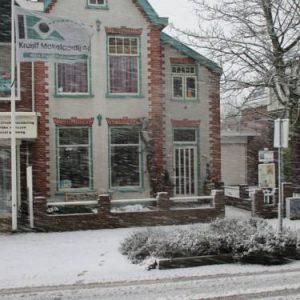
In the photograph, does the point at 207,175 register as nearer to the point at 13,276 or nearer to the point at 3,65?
the point at 3,65

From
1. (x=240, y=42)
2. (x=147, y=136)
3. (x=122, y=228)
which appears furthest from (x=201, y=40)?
(x=122, y=228)

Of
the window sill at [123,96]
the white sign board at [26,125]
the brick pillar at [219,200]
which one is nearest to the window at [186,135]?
the window sill at [123,96]

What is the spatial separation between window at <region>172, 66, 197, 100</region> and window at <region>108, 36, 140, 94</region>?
7.21 feet

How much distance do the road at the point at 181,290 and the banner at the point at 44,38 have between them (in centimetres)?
751

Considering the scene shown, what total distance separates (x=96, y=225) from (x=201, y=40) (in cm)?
903

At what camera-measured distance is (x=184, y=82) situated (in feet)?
69.8

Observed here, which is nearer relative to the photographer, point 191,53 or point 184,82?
point 191,53

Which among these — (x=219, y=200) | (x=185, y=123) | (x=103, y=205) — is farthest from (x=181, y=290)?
(x=185, y=123)

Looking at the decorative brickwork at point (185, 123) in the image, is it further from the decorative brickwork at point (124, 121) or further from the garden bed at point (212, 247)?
the garden bed at point (212, 247)

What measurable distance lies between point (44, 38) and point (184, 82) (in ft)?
25.7

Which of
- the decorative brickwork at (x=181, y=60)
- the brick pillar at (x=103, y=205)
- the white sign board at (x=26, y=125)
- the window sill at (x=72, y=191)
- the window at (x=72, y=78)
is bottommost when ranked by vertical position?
the brick pillar at (x=103, y=205)

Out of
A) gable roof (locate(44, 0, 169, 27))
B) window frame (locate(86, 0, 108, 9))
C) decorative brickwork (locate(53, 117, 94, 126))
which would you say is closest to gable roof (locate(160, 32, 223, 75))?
gable roof (locate(44, 0, 169, 27))

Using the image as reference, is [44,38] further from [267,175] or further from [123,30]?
[267,175]

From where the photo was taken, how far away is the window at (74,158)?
18.9 metres
